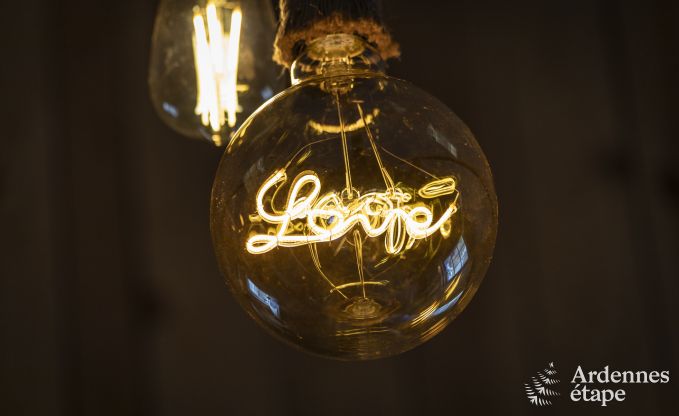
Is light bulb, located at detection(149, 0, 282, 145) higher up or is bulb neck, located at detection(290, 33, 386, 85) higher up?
light bulb, located at detection(149, 0, 282, 145)

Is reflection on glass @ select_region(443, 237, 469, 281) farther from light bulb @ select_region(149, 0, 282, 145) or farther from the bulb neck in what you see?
light bulb @ select_region(149, 0, 282, 145)

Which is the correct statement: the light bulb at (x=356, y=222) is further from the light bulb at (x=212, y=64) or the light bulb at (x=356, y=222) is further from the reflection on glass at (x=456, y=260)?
the light bulb at (x=212, y=64)

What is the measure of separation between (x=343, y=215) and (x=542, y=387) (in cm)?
92

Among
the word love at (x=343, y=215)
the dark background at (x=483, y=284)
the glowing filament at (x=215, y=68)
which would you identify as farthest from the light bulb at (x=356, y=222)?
the dark background at (x=483, y=284)

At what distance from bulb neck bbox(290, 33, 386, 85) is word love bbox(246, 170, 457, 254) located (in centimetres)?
10

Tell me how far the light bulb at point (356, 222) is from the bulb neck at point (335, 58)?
4cm

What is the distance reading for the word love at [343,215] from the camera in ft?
1.79

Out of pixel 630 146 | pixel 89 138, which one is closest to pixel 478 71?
pixel 630 146

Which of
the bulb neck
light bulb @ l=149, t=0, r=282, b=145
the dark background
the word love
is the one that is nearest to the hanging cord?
the bulb neck

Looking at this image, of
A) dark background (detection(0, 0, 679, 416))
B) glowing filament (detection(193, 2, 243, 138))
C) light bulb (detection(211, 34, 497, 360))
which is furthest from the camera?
dark background (detection(0, 0, 679, 416))

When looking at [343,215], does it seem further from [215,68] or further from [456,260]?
[215,68]

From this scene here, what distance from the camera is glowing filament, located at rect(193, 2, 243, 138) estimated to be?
844 millimetres

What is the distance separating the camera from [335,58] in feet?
2.02

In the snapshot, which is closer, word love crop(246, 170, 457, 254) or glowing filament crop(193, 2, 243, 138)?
word love crop(246, 170, 457, 254)
